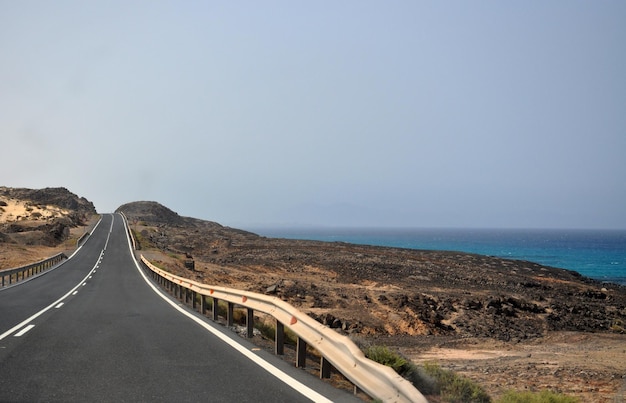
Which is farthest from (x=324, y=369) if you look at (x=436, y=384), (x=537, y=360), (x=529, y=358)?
(x=529, y=358)

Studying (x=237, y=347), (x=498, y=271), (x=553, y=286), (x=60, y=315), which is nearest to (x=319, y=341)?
(x=237, y=347)

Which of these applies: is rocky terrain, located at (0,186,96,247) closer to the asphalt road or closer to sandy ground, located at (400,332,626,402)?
the asphalt road

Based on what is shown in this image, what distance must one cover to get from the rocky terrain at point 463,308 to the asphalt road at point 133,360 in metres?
2.52

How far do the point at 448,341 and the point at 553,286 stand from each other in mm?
30412

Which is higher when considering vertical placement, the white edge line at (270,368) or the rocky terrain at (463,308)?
the white edge line at (270,368)

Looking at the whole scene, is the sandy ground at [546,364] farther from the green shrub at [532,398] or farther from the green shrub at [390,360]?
the green shrub at [390,360]

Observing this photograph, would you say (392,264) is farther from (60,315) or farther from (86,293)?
(60,315)

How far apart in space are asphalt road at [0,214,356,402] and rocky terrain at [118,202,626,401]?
252cm

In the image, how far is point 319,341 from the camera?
22.9 ft

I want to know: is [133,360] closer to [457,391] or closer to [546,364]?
[457,391]

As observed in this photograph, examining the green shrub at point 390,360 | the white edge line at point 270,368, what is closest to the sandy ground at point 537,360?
the green shrub at point 390,360

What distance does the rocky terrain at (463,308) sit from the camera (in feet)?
43.4

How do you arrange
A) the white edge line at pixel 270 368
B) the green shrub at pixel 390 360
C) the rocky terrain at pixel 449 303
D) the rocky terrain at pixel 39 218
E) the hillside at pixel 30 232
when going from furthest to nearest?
the rocky terrain at pixel 39 218 → the hillside at pixel 30 232 → the rocky terrain at pixel 449 303 → the green shrub at pixel 390 360 → the white edge line at pixel 270 368

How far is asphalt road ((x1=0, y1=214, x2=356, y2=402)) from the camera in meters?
6.26
